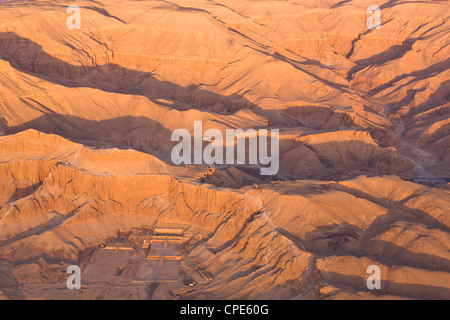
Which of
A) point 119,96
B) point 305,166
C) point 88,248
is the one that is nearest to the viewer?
point 88,248

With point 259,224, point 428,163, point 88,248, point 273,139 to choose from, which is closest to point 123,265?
point 88,248

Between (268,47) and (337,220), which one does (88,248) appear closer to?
(337,220)

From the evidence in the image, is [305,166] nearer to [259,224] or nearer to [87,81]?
[259,224]

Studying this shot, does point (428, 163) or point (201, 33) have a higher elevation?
point (201, 33)

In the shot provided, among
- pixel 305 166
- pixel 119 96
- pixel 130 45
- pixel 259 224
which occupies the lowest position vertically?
pixel 259 224

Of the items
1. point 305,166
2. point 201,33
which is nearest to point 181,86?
point 201,33

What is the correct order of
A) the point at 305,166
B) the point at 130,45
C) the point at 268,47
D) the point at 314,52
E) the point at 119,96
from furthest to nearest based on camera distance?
the point at 314,52 → the point at 268,47 → the point at 130,45 → the point at 119,96 → the point at 305,166

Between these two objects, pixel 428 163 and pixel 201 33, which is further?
pixel 201 33
